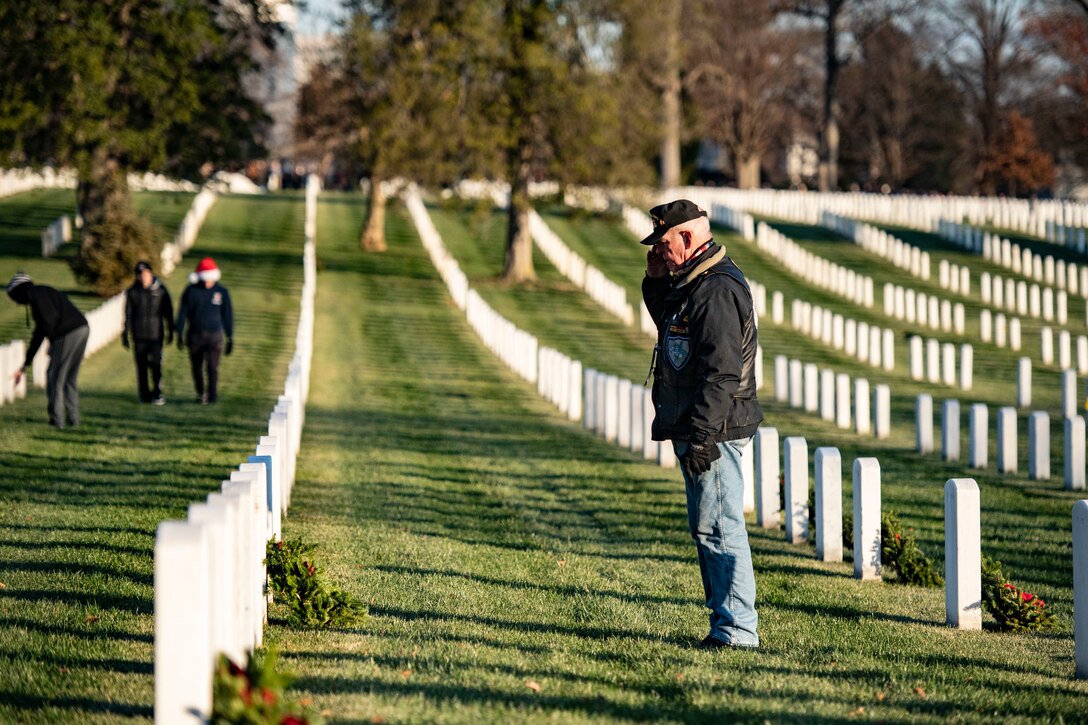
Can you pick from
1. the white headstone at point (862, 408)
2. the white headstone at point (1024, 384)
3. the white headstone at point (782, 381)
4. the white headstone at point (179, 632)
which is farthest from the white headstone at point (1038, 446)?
the white headstone at point (179, 632)

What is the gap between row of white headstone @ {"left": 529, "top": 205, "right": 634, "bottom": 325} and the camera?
→ 3222cm

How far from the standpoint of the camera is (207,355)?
1767cm

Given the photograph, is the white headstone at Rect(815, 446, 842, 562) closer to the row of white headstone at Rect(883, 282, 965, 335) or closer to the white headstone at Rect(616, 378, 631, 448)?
the white headstone at Rect(616, 378, 631, 448)

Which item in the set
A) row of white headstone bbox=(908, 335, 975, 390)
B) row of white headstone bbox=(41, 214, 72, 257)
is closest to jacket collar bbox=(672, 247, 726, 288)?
row of white headstone bbox=(908, 335, 975, 390)

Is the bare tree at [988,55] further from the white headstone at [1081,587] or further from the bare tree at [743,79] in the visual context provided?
the white headstone at [1081,587]

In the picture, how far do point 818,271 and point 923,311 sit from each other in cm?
747

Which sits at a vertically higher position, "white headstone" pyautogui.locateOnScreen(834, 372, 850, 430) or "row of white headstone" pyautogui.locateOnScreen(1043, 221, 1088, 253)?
"row of white headstone" pyautogui.locateOnScreen(1043, 221, 1088, 253)

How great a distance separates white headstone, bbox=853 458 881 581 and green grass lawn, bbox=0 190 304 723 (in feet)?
14.7

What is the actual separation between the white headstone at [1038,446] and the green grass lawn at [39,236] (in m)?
18.0

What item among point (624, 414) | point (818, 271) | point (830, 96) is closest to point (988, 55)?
point (830, 96)

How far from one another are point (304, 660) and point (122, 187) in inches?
1194

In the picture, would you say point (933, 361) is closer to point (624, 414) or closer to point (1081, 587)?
point (624, 414)

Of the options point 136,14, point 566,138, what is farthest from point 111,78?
point 566,138

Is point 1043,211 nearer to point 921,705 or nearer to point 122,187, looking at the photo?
point 122,187
